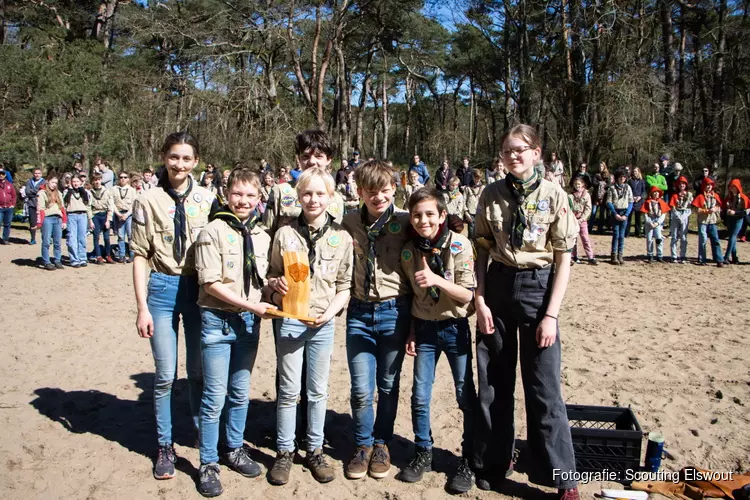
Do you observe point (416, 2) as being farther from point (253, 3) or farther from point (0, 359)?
point (0, 359)

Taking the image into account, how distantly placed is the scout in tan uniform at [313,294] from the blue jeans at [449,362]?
53cm

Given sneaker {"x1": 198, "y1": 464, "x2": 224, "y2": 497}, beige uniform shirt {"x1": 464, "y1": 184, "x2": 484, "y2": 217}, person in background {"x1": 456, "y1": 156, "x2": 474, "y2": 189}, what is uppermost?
person in background {"x1": 456, "y1": 156, "x2": 474, "y2": 189}

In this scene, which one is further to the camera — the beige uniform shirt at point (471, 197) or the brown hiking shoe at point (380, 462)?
the beige uniform shirt at point (471, 197)

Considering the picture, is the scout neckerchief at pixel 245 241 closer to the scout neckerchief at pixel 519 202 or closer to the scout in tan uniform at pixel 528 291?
the scout in tan uniform at pixel 528 291

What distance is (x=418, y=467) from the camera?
343cm

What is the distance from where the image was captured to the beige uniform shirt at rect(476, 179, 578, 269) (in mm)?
2953

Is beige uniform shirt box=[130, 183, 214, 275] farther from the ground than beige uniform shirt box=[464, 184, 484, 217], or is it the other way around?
beige uniform shirt box=[464, 184, 484, 217]

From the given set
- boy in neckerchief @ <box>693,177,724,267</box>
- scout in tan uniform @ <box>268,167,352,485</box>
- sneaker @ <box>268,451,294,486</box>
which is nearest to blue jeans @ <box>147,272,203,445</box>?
scout in tan uniform @ <box>268,167,352,485</box>

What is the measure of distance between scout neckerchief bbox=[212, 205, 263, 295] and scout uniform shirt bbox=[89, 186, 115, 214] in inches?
354

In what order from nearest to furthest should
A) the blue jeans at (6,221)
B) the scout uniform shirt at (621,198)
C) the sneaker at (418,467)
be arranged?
the sneaker at (418,467) → the scout uniform shirt at (621,198) → the blue jeans at (6,221)

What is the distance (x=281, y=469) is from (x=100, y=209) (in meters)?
9.43

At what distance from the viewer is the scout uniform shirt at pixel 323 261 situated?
324 cm

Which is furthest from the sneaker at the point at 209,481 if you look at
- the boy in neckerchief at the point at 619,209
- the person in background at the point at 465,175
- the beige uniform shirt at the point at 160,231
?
the person in background at the point at 465,175

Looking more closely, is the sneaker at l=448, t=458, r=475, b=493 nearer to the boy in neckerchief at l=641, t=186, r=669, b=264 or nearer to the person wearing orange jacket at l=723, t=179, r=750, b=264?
the boy in neckerchief at l=641, t=186, r=669, b=264
